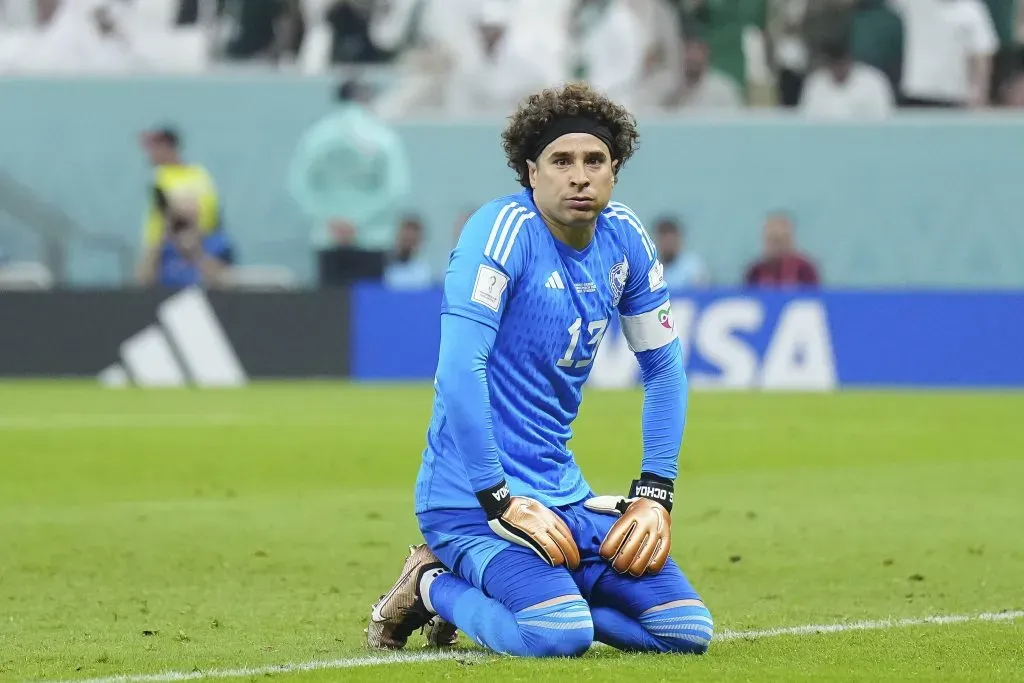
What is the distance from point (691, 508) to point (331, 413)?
21.9 feet

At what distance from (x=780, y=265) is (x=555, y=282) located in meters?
15.6

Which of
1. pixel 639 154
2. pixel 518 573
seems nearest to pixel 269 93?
pixel 639 154

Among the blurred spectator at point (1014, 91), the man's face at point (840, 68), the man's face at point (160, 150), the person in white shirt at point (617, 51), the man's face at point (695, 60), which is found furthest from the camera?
the blurred spectator at point (1014, 91)

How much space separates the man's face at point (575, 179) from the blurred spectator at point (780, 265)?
50.5 ft

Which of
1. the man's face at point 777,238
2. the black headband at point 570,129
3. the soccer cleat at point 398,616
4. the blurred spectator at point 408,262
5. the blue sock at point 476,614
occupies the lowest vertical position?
the blurred spectator at point 408,262

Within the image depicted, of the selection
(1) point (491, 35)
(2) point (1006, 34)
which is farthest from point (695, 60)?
(2) point (1006, 34)

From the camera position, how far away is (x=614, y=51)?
77.4 feet

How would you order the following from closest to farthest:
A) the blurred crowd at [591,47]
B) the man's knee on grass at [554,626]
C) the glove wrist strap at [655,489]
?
1. the man's knee on grass at [554,626]
2. the glove wrist strap at [655,489]
3. the blurred crowd at [591,47]

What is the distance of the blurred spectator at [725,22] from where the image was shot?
23906mm

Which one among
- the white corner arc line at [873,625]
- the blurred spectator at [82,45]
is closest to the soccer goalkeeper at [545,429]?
the white corner arc line at [873,625]

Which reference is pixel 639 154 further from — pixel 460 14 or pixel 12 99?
pixel 12 99

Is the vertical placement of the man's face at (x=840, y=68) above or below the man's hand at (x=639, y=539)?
above

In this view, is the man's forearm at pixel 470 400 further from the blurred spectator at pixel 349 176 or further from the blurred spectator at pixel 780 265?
the blurred spectator at pixel 349 176

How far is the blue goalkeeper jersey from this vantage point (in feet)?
19.4
